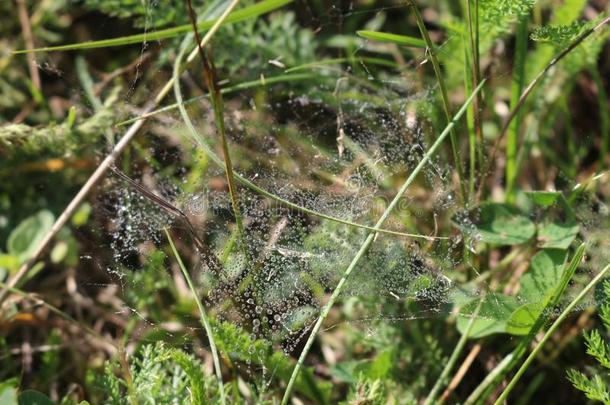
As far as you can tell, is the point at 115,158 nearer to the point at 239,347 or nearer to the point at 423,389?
the point at 239,347

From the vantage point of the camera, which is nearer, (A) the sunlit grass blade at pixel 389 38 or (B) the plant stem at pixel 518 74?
(A) the sunlit grass blade at pixel 389 38

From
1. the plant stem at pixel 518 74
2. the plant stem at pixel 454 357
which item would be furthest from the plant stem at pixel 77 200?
the plant stem at pixel 454 357

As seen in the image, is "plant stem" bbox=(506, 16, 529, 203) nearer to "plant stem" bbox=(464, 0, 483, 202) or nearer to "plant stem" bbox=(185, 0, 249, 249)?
"plant stem" bbox=(464, 0, 483, 202)

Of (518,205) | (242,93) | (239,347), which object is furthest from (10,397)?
(518,205)

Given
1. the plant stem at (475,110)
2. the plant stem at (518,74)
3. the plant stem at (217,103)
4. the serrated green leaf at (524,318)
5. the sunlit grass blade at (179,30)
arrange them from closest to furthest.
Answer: the plant stem at (217,103), the serrated green leaf at (524,318), the plant stem at (475,110), the sunlit grass blade at (179,30), the plant stem at (518,74)

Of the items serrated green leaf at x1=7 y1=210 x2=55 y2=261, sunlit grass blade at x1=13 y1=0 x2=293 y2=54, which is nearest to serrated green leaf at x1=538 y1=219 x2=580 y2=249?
sunlit grass blade at x1=13 y1=0 x2=293 y2=54

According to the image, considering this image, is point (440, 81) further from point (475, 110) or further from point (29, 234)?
point (29, 234)

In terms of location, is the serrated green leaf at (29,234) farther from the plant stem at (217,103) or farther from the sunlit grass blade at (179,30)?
the plant stem at (217,103)

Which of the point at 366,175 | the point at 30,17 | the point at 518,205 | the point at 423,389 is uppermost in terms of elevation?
the point at 30,17
